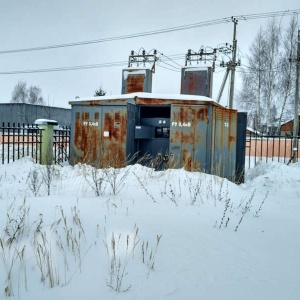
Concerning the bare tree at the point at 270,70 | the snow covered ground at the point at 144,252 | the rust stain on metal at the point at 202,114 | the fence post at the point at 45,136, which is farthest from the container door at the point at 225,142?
the bare tree at the point at 270,70

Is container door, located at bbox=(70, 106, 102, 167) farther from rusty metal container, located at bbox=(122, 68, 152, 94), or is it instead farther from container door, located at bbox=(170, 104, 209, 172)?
rusty metal container, located at bbox=(122, 68, 152, 94)

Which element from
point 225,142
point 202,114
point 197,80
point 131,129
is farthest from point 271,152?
point 131,129

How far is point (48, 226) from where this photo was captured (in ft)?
10.4

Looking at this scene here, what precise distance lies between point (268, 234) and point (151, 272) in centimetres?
188

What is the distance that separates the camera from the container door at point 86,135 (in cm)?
878

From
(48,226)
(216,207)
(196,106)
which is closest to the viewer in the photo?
(48,226)

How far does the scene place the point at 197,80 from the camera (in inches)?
699

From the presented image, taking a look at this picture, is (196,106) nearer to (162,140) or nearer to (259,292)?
(162,140)

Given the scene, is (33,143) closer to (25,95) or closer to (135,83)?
(135,83)

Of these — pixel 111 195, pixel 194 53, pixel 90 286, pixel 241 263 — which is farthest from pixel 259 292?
pixel 194 53

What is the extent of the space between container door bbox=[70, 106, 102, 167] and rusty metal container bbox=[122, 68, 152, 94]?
8275 millimetres

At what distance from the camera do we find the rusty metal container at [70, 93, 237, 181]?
8180 mm

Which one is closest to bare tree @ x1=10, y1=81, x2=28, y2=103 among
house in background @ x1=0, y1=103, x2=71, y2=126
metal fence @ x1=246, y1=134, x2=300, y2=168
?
house in background @ x1=0, y1=103, x2=71, y2=126

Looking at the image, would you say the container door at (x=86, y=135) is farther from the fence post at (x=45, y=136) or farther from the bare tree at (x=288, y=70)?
the bare tree at (x=288, y=70)
